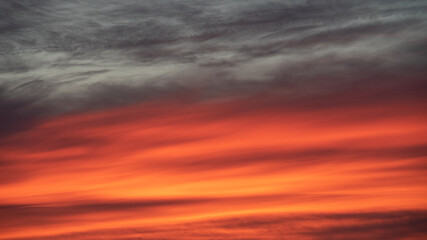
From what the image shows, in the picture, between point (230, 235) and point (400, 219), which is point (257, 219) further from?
point (400, 219)

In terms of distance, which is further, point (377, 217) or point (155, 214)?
→ point (155, 214)

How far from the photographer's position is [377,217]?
651 inches

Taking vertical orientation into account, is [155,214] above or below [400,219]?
above

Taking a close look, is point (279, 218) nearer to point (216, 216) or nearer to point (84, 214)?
point (216, 216)

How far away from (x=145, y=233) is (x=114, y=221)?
93 centimetres

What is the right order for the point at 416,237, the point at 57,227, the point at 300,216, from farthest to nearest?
1. the point at 57,227
2. the point at 300,216
3. the point at 416,237

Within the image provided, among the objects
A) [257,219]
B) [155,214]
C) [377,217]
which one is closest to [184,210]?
[155,214]

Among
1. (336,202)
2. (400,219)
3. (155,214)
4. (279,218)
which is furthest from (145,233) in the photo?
(400,219)

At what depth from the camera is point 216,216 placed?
1731 centimetres

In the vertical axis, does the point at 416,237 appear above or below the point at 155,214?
below

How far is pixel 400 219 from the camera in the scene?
1625 cm

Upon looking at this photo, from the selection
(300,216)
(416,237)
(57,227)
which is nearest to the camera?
(416,237)

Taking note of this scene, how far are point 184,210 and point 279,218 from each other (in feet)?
7.58

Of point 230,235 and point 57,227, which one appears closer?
point 230,235
